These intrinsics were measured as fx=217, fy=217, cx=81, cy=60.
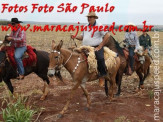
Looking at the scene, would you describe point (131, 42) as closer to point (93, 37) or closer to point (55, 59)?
point (93, 37)

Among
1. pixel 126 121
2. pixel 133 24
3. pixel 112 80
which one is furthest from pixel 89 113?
pixel 133 24

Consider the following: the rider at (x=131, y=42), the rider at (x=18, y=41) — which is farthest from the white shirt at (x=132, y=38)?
the rider at (x=18, y=41)

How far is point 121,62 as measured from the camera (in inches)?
323

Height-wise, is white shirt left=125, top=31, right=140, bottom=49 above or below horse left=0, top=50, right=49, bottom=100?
above

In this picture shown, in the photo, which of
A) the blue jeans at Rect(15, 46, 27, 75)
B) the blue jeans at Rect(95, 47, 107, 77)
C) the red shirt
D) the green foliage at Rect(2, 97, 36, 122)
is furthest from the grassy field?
the blue jeans at Rect(95, 47, 107, 77)

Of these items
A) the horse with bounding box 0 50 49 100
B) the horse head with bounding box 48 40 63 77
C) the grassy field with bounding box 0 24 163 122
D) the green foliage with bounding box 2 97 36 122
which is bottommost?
the grassy field with bounding box 0 24 163 122

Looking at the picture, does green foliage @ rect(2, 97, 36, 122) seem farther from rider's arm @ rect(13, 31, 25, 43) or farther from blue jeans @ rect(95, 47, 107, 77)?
blue jeans @ rect(95, 47, 107, 77)

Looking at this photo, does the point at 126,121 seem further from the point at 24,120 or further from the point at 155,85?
the point at 155,85

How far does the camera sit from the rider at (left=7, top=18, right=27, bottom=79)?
6.91 m

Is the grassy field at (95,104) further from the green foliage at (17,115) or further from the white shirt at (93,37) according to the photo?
the white shirt at (93,37)

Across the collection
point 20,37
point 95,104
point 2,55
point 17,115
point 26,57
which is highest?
point 20,37

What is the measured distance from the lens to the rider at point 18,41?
22.7 feet

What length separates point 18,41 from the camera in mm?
7082

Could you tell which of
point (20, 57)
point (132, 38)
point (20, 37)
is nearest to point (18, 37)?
point (20, 37)
